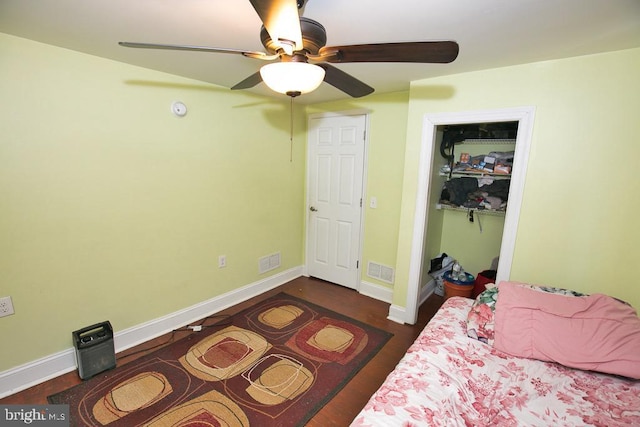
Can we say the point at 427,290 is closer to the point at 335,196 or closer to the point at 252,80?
the point at 335,196

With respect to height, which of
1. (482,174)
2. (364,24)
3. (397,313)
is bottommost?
(397,313)

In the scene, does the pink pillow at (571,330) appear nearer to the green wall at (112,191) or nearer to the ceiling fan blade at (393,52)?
the ceiling fan blade at (393,52)

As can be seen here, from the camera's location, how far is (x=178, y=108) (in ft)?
7.98


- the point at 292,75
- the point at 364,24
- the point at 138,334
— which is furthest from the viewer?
the point at 138,334

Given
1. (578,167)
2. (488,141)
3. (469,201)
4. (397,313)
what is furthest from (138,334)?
(488,141)

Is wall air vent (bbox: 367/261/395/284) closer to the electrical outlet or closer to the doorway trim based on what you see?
the doorway trim

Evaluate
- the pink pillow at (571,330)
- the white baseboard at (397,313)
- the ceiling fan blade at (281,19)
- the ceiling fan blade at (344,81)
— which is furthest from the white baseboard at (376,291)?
the ceiling fan blade at (281,19)

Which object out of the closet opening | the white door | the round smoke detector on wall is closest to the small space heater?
the round smoke detector on wall

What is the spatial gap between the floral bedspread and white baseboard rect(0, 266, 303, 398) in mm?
2137

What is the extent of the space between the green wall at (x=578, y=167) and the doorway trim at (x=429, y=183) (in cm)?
4

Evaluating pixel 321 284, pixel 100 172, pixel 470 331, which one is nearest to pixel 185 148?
pixel 100 172

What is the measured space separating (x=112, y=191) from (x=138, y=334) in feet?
4.05

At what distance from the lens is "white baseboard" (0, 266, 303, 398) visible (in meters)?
1.88

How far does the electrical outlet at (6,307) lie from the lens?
1.79 m
